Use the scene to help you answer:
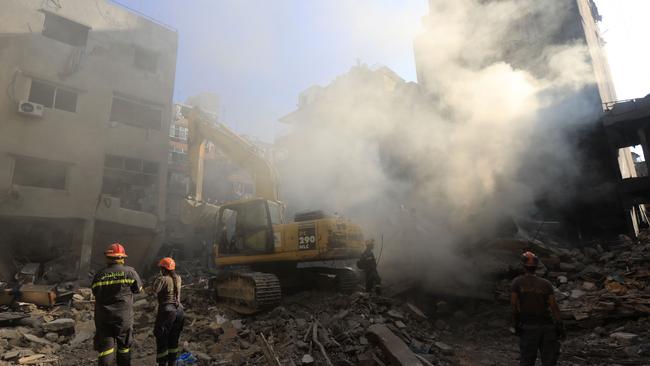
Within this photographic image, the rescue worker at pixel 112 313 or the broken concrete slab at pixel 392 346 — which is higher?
the rescue worker at pixel 112 313

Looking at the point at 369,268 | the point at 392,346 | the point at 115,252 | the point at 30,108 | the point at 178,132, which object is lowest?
the point at 392,346

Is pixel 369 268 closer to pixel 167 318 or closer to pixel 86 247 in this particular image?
pixel 167 318

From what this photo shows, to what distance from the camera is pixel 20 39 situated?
13031mm

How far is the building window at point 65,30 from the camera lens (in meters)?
14.0

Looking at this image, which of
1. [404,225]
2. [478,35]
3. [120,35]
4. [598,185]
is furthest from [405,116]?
[120,35]

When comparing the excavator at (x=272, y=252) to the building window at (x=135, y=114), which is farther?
the building window at (x=135, y=114)

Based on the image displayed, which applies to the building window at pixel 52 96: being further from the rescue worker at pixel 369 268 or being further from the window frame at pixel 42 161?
the rescue worker at pixel 369 268

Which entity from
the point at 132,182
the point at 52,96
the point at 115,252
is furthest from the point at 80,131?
the point at 115,252

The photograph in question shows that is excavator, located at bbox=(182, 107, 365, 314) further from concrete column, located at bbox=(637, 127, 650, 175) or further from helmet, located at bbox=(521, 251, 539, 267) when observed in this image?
concrete column, located at bbox=(637, 127, 650, 175)

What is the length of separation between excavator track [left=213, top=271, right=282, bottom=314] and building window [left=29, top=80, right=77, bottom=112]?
11.2 meters

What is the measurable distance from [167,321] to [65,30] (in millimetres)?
15202

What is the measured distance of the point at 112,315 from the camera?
4195mm

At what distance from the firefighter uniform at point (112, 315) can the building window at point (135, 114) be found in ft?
43.9

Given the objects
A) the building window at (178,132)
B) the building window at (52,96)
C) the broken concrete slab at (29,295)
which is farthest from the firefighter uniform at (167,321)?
the building window at (178,132)
